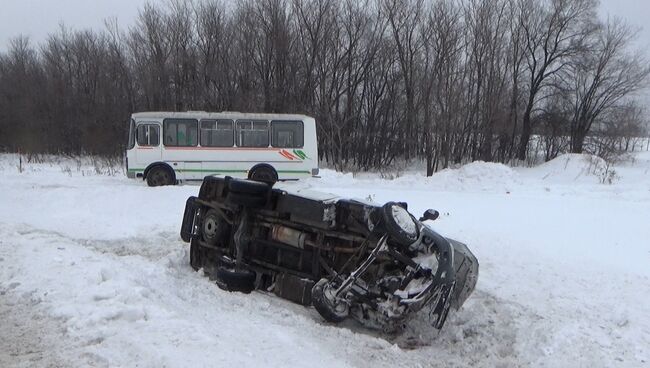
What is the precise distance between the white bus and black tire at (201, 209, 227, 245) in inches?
506

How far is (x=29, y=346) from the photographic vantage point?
389 cm

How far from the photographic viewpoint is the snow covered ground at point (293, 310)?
12.9 feet

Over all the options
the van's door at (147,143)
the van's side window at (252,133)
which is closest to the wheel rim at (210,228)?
the van's door at (147,143)

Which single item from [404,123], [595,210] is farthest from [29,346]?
[404,123]

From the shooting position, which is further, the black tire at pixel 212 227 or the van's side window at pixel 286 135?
the van's side window at pixel 286 135

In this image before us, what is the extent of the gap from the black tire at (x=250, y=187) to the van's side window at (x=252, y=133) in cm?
1516

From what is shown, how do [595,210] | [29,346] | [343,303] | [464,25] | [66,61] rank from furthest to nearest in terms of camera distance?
[66,61]
[464,25]
[595,210]
[343,303]
[29,346]

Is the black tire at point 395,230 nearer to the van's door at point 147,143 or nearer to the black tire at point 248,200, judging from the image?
the black tire at point 248,200

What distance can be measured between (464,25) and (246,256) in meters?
34.5

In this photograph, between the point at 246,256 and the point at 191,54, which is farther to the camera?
the point at 191,54

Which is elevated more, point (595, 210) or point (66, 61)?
point (66, 61)

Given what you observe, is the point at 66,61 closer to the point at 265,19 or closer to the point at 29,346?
the point at 265,19

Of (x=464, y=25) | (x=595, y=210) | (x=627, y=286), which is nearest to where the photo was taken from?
(x=627, y=286)

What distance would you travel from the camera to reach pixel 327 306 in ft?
16.8
